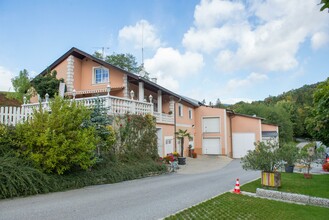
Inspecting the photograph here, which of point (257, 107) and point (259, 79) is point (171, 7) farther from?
point (257, 107)

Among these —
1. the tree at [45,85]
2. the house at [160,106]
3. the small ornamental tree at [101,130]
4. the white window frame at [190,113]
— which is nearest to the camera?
the small ornamental tree at [101,130]

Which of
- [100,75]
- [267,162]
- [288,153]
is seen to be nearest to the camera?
[267,162]

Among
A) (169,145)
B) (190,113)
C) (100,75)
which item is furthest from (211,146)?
(100,75)

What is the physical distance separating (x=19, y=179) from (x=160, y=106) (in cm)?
1483

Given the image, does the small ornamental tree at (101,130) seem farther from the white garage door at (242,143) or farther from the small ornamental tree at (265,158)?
the white garage door at (242,143)

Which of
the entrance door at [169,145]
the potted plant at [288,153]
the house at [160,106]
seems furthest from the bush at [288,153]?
the entrance door at [169,145]

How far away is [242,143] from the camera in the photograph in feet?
93.5

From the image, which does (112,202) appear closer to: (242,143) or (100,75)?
(100,75)

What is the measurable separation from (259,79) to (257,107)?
15790 mm

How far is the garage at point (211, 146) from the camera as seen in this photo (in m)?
27.6

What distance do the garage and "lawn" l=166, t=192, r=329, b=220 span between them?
64.8 feet

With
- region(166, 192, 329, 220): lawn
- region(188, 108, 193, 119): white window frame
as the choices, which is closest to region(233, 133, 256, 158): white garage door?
region(188, 108, 193, 119): white window frame

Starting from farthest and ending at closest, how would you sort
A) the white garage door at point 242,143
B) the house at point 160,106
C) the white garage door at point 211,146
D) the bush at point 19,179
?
the white garage door at point 242,143, the white garage door at point 211,146, the house at point 160,106, the bush at point 19,179

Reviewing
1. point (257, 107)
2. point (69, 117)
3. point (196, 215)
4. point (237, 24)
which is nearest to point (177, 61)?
point (237, 24)
